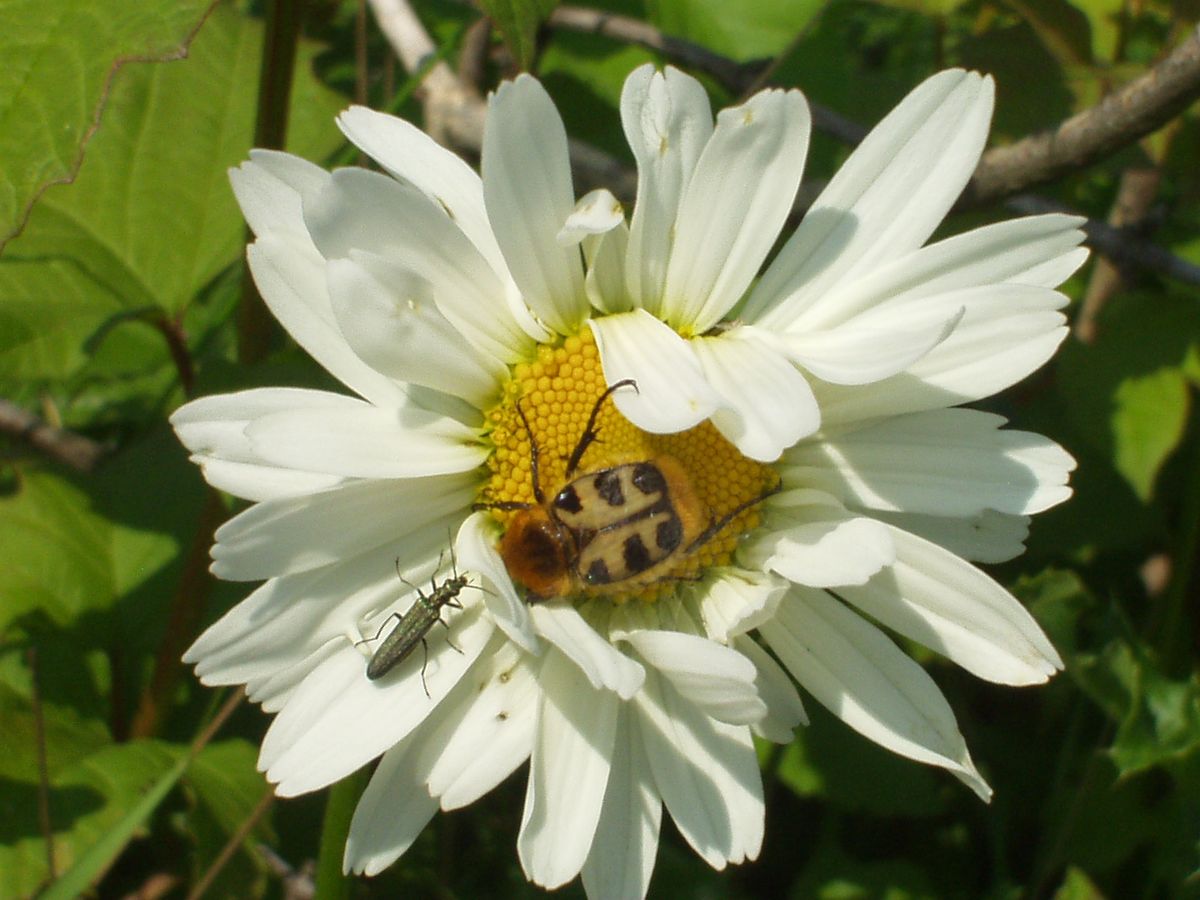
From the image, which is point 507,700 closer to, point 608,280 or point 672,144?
point 608,280

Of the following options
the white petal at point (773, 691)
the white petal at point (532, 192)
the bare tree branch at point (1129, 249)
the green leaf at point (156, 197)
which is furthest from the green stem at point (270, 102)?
the bare tree branch at point (1129, 249)

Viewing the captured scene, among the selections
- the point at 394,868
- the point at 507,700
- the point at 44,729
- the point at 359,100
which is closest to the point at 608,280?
the point at 507,700

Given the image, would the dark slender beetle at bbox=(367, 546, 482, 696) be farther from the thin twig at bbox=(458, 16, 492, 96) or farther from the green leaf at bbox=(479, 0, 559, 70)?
the thin twig at bbox=(458, 16, 492, 96)

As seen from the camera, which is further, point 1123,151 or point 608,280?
point 1123,151

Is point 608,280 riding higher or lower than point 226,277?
higher

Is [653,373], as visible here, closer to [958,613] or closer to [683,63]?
[958,613]

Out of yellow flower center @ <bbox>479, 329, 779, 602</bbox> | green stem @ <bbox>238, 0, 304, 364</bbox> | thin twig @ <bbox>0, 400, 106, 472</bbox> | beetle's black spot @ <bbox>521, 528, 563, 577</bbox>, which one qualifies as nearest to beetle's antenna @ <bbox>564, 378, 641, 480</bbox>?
yellow flower center @ <bbox>479, 329, 779, 602</bbox>
